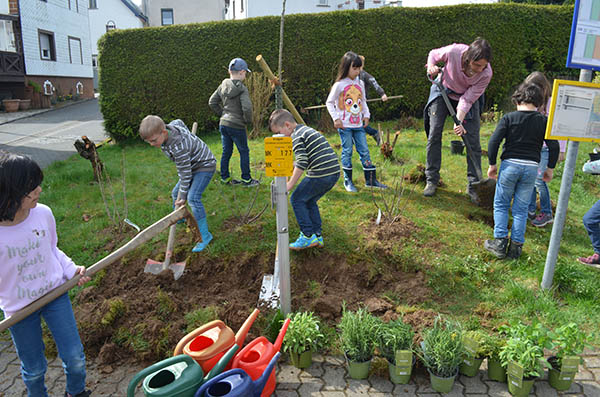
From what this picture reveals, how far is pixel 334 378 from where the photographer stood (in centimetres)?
284

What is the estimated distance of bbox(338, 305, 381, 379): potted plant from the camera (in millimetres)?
2795

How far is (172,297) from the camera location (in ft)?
11.9

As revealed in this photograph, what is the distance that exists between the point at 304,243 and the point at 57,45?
27046 mm

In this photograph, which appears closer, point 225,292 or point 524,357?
point 524,357

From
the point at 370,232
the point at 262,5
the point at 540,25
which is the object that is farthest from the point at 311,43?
the point at 262,5

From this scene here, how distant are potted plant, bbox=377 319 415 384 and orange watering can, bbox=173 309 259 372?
945 mm

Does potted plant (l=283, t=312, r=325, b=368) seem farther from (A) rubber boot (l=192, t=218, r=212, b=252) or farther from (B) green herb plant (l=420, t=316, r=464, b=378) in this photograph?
(A) rubber boot (l=192, t=218, r=212, b=252)

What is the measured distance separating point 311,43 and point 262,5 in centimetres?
1591

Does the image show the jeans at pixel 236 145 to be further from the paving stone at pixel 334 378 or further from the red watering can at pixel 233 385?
the red watering can at pixel 233 385

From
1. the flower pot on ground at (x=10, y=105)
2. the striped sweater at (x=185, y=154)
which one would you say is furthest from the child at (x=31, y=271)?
the flower pot on ground at (x=10, y=105)

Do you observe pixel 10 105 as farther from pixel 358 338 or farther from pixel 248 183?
pixel 358 338

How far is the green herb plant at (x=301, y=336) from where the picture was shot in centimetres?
288

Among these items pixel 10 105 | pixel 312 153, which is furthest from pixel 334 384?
pixel 10 105

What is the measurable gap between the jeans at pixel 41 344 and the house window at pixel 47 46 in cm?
2630
